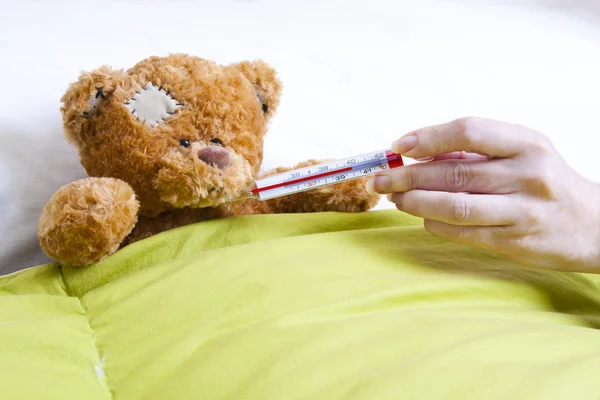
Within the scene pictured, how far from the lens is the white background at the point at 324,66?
868 millimetres

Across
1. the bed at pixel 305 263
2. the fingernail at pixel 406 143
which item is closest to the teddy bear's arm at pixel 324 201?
the bed at pixel 305 263

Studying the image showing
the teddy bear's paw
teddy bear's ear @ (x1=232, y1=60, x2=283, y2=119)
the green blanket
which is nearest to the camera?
the green blanket

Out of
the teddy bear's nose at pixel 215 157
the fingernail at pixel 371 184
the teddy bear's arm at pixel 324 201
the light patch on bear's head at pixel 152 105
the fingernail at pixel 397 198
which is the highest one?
the light patch on bear's head at pixel 152 105

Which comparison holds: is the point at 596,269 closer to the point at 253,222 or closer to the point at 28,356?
the point at 253,222

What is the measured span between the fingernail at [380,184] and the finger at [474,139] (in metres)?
0.04

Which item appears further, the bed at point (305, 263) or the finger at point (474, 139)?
the finger at point (474, 139)

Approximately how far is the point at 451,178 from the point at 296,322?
27 cm

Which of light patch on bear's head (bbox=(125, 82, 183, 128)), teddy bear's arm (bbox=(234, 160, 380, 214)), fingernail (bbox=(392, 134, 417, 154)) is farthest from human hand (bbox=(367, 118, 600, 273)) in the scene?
light patch on bear's head (bbox=(125, 82, 183, 128))

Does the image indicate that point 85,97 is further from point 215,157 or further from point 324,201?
point 324,201

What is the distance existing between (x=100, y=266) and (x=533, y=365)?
47 centimetres

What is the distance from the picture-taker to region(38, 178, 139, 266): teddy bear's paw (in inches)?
25.4

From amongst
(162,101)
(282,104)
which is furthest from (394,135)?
(162,101)

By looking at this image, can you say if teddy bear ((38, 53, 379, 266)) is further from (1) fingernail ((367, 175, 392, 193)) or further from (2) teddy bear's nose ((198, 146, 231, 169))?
(1) fingernail ((367, 175, 392, 193))

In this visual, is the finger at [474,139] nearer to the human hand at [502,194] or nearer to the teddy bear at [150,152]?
the human hand at [502,194]
